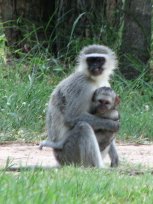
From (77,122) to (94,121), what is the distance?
23 centimetres

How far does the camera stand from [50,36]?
58.2ft

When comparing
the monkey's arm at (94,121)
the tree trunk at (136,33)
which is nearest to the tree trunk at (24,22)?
the tree trunk at (136,33)

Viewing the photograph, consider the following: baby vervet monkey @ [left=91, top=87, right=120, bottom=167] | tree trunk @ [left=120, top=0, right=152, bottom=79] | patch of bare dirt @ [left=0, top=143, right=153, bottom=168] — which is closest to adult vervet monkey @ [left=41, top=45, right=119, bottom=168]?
baby vervet monkey @ [left=91, top=87, right=120, bottom=167]

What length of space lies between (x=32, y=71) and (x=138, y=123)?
3.15 meters

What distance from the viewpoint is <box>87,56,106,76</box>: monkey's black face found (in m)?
10.3

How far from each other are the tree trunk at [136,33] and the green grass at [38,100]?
873mm

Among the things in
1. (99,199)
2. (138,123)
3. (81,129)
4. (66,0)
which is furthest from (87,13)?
(99,199)

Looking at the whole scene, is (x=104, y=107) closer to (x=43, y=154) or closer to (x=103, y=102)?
(x=103, y=102)

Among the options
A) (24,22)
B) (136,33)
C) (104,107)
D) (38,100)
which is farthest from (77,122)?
(24,22)

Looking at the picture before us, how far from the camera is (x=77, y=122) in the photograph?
383 inches

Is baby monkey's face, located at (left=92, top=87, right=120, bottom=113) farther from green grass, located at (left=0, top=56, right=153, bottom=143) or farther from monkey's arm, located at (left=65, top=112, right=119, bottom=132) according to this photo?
green grass, located at (left=0, top=56, right=153, bottom=143)

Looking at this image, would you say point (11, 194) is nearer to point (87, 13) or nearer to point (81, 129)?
point (81, 129)

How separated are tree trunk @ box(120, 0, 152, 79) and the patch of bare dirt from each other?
16.2ft

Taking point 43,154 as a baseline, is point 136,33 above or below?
below
